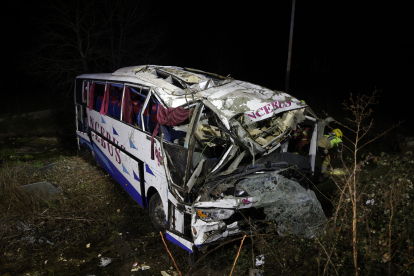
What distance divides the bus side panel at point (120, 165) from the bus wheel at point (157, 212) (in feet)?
1.18

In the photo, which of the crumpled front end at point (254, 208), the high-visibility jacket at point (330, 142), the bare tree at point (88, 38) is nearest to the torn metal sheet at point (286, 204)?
the crumpled front end at point (254, 208)

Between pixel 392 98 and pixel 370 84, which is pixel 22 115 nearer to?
pixel 392 98

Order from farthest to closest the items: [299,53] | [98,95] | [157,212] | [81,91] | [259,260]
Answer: [299,53] < [81,91] < [98,95] < [157,212] < [259,260]

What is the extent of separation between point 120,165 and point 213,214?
8.47 feet

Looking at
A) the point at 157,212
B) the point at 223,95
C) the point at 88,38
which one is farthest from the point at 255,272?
the point at 88,38

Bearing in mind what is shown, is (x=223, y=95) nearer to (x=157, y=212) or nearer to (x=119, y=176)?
(x=157, y=212)

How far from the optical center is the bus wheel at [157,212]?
415cm

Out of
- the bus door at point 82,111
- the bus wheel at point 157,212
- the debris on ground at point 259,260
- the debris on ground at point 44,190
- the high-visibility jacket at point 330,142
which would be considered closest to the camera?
the debris on ground at point 259,260

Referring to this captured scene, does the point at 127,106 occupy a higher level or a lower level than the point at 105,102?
higher

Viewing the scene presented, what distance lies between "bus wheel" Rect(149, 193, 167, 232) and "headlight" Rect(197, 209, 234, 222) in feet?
3.45

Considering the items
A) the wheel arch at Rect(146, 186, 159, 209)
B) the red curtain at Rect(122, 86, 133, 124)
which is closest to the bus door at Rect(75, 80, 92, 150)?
the red curtain at Rect(122, 86, 133, 124)

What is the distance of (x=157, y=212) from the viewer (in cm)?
425

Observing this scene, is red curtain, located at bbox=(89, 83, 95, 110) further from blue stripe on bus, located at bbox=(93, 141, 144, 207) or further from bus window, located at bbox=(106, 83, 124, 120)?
bus window, located at bbox=(106, 83, 124, 120)

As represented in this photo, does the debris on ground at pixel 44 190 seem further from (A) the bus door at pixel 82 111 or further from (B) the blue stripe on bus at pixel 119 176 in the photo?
(A) the bus door at pixel 82 111
